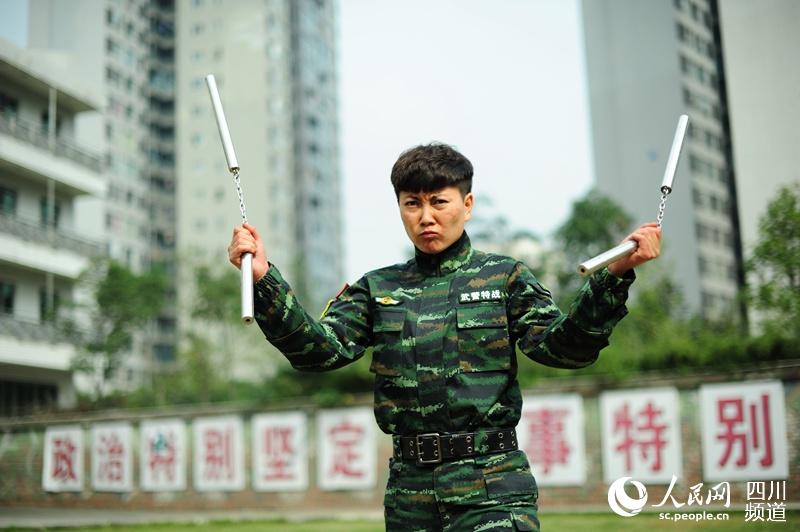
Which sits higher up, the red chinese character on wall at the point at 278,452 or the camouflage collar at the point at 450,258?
the camouflage collar at the point at 450,258

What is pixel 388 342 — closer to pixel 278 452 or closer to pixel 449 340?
pixel 449 340

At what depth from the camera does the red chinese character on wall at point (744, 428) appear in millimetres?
14142

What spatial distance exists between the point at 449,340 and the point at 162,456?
1828cm

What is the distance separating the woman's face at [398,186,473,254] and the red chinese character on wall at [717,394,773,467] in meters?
12.2

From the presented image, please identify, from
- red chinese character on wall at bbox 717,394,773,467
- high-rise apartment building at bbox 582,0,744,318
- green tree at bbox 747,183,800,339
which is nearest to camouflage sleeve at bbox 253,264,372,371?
green tree at bbox 747,183,800,339

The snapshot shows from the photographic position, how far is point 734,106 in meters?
13.3

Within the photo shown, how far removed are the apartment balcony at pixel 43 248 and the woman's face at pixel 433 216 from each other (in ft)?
65.7

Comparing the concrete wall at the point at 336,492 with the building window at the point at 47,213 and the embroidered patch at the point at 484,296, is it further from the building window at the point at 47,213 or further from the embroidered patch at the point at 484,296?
the embroidered patch at the point at 484,296

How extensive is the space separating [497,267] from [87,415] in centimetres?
2052

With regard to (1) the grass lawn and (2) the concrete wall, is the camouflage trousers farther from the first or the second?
(2) the concrete wall

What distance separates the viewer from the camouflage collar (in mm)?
3604

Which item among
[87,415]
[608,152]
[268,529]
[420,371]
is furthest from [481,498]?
[608,152]

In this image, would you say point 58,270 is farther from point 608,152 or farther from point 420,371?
point 608,152

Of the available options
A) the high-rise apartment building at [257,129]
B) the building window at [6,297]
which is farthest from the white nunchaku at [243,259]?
the high-rise apartment building at [257,129]
